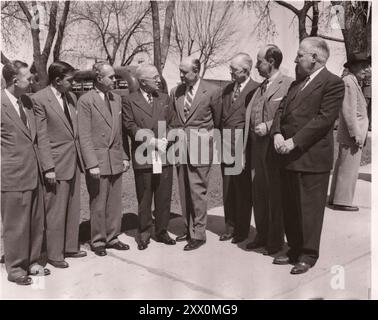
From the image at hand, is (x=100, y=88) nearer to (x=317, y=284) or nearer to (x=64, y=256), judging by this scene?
(x=64, y=256)

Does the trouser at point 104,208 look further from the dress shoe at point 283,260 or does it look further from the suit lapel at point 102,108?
the dress shoe at point 283,260

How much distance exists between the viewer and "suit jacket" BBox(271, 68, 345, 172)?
4.02 meters

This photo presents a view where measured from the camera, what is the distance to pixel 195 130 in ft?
16.0

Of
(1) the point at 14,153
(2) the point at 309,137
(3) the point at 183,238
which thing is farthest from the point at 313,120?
(1) the point at 14,153

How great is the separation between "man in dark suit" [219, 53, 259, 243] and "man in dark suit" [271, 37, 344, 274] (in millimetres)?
632

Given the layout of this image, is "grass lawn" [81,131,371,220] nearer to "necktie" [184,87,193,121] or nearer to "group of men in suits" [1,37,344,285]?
"group of men in suits" [1,37,344,285]

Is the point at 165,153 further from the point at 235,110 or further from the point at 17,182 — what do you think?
the point at 17,182

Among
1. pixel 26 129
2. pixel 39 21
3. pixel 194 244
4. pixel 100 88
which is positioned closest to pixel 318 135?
pixel 194 244

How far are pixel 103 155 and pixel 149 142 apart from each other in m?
0.46

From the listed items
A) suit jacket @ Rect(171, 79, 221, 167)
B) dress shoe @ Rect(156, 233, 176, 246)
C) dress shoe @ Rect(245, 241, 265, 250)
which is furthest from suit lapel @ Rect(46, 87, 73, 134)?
dress shoe @ Rect(245, 241, 265, 250)

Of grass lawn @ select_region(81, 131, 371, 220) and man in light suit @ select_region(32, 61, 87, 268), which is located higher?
man in light suit @ select_region(32, 61, 87, 268)

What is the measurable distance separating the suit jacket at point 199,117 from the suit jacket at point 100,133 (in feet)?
2.01

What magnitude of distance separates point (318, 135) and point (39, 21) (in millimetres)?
8225

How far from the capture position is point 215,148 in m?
5.08
